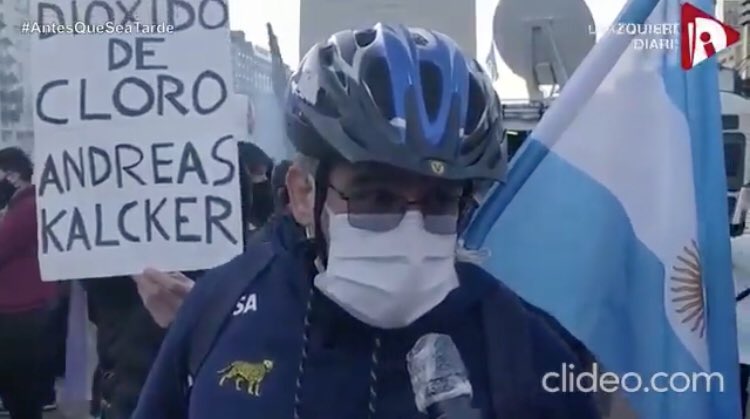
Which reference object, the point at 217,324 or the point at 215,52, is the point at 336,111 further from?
the point at 215,52

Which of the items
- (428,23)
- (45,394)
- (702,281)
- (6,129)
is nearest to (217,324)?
(428,23)

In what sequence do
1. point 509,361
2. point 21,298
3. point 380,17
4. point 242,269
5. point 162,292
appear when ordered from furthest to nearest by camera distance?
point 21,298, point 162,292, point 380,17, point 242,269, point 509,361

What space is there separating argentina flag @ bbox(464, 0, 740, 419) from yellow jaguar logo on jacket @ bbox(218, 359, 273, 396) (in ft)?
2.43

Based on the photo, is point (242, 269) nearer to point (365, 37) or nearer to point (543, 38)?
point (365, 37)

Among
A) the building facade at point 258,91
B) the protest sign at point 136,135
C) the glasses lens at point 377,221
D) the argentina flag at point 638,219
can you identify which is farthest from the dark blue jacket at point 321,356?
the protest sign at point 136,135

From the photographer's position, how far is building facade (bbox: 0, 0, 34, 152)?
9.16ft

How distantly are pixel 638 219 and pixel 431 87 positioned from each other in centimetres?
84

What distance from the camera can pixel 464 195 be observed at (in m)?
1.80

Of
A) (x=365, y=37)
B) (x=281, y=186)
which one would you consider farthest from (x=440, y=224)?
(x=281, y=186)

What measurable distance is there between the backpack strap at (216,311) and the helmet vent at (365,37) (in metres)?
0.30

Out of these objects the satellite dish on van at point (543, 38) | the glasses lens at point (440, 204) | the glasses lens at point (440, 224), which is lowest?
the glasses lens at point (440, 224)

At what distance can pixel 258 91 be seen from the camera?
9.25 ft

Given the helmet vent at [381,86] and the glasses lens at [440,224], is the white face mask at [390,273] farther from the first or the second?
the helmet vent at [381,86]

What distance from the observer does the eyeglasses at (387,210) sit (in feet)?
5.76
